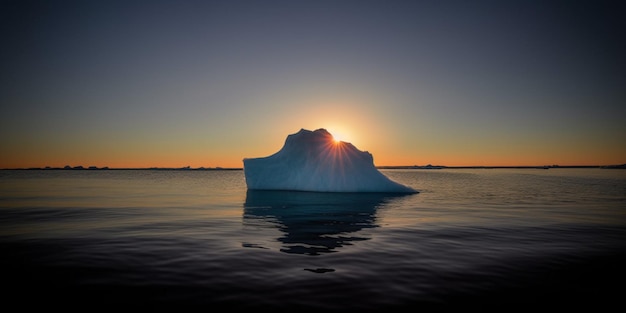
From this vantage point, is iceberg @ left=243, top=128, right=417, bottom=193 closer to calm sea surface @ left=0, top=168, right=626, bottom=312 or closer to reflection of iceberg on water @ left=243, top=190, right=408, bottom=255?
reflection of iceberg on water @ left=243, top=190, right=408, bottom=255

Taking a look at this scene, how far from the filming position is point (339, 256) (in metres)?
8.90

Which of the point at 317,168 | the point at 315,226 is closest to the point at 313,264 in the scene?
the point at 315,226

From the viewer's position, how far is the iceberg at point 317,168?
3397 cm

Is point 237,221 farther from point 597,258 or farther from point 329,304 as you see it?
point 597,258

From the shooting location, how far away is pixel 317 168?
35.2 metres

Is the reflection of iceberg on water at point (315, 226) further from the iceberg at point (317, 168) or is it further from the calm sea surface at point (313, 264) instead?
the iceberg at point (317, 168)

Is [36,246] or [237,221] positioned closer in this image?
[36,246]

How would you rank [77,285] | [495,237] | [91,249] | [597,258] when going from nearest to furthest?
[77,285] → [597,258] → [91,249] → [495,237]

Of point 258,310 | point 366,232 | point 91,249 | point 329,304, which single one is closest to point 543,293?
point 329,304

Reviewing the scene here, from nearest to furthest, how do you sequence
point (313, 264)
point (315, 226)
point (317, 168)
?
point (313, 264), point (315, 226), point (317, 168)

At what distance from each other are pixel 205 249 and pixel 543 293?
795cm

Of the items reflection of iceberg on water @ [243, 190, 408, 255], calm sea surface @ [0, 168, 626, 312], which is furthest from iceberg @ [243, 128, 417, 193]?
calm sea surface @ [0, 168, 626, 312]

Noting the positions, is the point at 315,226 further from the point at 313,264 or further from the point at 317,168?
the point at 317,168

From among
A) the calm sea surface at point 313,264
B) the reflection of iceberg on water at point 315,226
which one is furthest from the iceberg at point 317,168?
the calm sea surface at point 313,264
